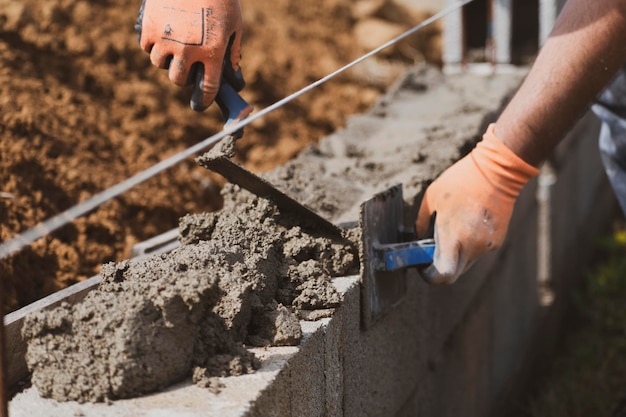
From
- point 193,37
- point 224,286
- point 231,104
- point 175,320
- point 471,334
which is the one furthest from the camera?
point 471,334

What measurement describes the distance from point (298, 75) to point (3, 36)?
5.68ft

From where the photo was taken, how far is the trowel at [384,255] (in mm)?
2037

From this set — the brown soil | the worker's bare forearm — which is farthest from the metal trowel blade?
the brown soil

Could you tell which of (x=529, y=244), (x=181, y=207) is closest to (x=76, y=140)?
(x=181, y=207)

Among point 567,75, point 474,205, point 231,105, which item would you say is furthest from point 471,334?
point 231,105

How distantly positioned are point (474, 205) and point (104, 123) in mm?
1727

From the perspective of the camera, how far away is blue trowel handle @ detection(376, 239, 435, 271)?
211 cm

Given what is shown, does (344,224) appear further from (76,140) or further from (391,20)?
(391,20)

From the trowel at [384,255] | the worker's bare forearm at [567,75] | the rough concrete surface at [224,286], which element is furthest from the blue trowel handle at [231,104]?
the worker's bare forearm at [567,75]

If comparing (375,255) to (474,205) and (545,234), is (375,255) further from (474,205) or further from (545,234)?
(545,234)

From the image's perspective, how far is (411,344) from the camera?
2.47 m

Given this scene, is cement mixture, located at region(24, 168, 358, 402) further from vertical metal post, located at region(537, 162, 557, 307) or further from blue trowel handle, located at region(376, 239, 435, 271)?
vertical metal post, located at region(537, 162, 557, 307)

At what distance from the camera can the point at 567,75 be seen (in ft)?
6.93

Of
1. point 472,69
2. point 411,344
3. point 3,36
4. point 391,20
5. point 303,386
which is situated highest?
point 391,20
